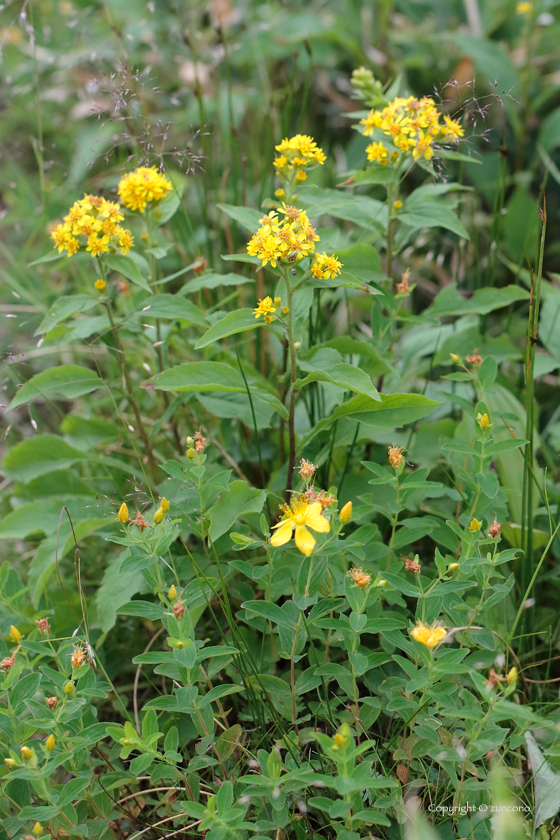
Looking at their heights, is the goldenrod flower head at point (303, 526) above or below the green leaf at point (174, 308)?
below

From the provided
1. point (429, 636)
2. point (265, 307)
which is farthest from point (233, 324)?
point (429, 636)

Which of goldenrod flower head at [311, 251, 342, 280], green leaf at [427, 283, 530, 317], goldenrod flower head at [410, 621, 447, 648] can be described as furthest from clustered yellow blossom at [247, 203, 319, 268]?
goldenrod flower head at [410, 621, 447, 648]

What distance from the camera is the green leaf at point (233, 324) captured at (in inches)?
50.9

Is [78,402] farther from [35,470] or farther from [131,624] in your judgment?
[131,624]

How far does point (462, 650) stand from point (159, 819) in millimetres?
715

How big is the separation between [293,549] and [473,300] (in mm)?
872

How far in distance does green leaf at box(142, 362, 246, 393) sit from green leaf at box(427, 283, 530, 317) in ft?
2.02

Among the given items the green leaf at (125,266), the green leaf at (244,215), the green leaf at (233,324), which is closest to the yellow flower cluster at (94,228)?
the green leaf at (125,266)

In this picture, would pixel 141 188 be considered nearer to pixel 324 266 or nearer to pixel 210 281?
pixel 210 281

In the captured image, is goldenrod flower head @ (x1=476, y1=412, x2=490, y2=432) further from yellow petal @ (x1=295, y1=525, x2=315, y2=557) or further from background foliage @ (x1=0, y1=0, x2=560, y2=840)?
yellow petal @ (x1=295, y1=525, x2=315, y2=557)

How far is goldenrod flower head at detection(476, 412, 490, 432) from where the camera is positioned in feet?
4.16

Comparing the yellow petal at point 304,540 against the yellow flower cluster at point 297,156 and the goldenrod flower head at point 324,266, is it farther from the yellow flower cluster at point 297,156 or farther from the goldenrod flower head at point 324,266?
the yellow flower cluster at point 297,156

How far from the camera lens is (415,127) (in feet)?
4.86

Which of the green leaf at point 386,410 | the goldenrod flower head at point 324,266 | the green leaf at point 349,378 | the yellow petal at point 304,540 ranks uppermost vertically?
the goldenrod flower head at point 324,266
